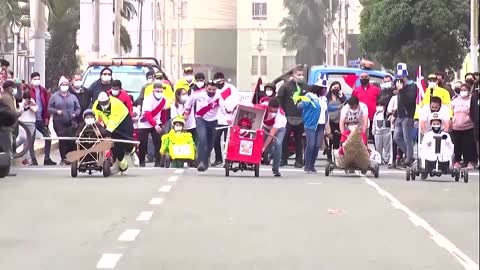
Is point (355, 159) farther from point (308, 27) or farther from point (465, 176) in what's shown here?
point (308, 27)

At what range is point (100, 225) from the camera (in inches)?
540

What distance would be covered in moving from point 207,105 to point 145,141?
240cm

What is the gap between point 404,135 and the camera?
23266 millimetres

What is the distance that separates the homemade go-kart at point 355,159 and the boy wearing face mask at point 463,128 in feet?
6.53

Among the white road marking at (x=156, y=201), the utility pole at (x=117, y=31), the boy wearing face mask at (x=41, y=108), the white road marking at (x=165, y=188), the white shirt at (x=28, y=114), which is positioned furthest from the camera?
the utility pole at (x=117, y=31)

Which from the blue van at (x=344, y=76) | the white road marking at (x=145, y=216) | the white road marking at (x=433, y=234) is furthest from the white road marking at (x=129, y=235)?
the blue van at (x=344, y=76)

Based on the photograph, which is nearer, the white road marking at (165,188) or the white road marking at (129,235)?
the white road marking at (129,235)

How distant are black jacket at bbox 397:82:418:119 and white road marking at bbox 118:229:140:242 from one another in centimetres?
1100

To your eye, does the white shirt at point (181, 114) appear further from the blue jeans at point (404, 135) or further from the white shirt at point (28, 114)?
the blue jeans at point (404, 135)

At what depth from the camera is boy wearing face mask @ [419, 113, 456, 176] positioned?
19.5 meters

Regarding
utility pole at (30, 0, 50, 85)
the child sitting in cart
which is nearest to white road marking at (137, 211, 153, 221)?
the child sitting in cart

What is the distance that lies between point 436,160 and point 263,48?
8944 cm

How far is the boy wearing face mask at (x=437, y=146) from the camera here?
19.5 m

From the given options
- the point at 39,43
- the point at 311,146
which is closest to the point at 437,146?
the point at 311,146
